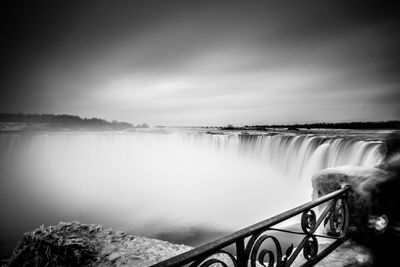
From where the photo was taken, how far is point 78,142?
36625mm

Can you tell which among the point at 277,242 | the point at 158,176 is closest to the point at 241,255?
the point at 277,242

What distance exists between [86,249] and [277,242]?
17.1ft

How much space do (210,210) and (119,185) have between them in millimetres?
17081

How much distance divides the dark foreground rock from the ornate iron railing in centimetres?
365

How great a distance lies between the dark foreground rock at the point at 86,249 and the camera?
492 centimetres

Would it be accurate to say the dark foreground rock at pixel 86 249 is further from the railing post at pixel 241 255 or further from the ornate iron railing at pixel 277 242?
the railing post at pixel 241 255

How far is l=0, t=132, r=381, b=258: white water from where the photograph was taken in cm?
1559

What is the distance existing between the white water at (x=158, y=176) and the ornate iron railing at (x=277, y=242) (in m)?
10.4

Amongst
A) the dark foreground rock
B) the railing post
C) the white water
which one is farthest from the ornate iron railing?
the white water

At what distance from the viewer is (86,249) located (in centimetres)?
515

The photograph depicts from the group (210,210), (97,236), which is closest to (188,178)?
(210,210)

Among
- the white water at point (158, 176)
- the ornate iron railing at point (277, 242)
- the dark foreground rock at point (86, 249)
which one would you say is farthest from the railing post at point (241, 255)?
the white water at point (158, 176)

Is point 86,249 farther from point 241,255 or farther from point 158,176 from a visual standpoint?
point 158,176

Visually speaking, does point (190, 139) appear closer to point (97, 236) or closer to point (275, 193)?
point (275, 193)
